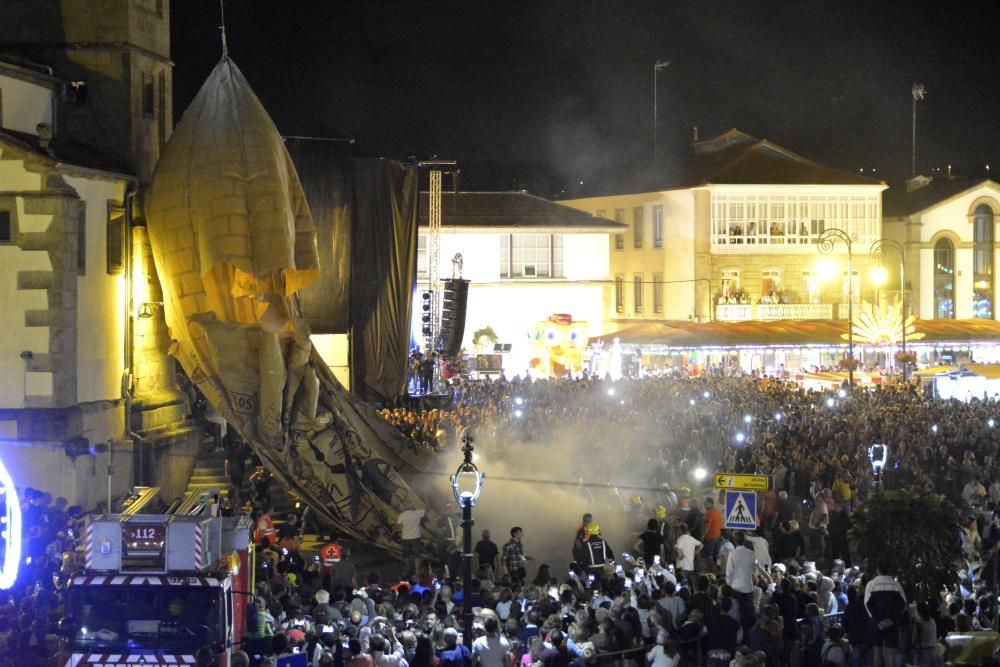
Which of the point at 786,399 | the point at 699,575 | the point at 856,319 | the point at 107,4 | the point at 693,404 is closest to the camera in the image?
the point at 699,575

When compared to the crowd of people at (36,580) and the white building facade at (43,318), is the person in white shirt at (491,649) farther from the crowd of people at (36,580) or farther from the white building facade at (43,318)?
the white building facade at (43,318)

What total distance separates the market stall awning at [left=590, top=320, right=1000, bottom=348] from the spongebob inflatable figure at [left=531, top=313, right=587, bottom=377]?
123 cm

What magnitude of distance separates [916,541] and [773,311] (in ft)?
140

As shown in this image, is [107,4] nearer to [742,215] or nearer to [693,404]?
[693,404]

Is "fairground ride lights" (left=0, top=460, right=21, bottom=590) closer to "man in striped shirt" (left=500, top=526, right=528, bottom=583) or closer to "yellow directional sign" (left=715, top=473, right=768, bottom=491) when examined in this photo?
"man in striped shirt" (left=500, top=526, right=528, bottom=583)

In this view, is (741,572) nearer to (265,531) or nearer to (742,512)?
(742,512)

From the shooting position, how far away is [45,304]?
2041 centimetres

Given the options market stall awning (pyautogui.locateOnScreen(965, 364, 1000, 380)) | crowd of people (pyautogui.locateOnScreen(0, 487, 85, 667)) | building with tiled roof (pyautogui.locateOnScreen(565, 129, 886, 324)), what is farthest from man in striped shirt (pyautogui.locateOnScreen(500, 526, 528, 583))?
building with tiled roof (pyautogui.locateOnScreen(565, 129, 886, 324))

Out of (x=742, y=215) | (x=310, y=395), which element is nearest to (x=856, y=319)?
(x=742, y=215)

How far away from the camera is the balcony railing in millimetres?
55375

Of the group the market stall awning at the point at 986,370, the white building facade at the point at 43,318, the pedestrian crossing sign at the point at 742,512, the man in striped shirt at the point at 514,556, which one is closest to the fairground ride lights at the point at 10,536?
the man in striped shirt at the point at 514,556

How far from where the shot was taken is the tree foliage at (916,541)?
13.3 meters

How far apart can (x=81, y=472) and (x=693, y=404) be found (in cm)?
1427

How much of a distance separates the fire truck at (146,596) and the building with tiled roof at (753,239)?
45531mm
